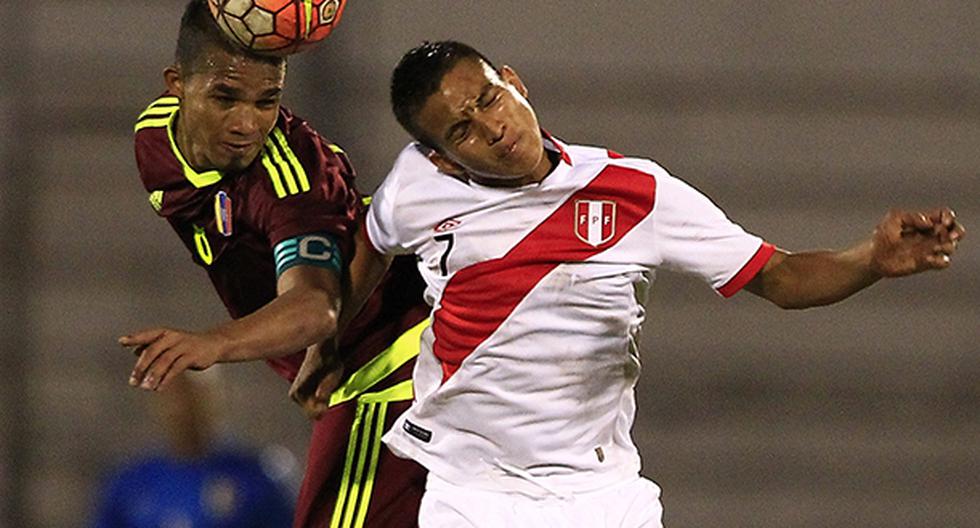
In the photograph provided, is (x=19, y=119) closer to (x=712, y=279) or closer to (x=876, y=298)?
(x=876, y=298)

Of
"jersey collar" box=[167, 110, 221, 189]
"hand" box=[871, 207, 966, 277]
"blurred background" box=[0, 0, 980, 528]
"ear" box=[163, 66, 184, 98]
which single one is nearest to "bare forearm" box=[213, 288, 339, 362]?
"jersey collar" box=[167, 110, 221, 189]

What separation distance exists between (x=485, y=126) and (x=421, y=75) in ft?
0.45

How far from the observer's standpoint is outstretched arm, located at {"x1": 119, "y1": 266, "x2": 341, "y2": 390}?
2.29 metres

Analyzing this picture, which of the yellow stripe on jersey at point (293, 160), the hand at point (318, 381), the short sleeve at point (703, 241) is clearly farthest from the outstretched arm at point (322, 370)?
the short sleeve at point (703, 241)

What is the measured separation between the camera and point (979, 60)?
6.46m

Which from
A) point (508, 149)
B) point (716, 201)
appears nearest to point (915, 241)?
point (508, 149)

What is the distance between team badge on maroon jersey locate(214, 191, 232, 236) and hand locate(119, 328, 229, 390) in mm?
531

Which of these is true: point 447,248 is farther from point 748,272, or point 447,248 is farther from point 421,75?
point 748,272

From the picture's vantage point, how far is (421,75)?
103 inches

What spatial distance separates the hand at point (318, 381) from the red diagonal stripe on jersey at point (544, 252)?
389mm

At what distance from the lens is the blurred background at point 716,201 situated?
612cm

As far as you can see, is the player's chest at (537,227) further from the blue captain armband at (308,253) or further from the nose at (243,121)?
the nose at (243,121)

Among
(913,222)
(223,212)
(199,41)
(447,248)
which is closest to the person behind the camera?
(913,222)

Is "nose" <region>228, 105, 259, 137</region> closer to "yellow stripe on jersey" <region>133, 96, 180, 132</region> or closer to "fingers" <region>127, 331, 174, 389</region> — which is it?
"yellow stripe on jersey" <region>133, 96, 180, 132</region>
